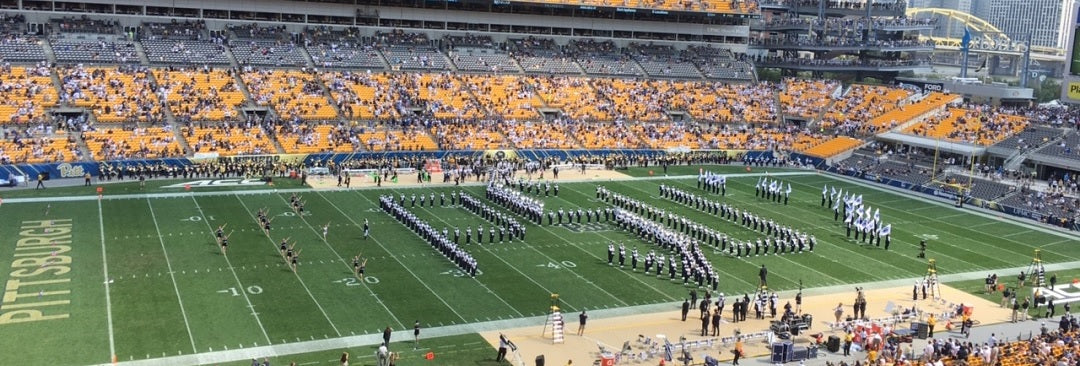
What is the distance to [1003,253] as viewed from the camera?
34.6 metres

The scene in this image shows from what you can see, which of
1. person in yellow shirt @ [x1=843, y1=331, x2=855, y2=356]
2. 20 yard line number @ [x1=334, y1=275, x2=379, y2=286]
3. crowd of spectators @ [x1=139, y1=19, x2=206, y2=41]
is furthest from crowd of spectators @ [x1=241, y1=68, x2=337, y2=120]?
person in yellow shirt @ [x1=843, y1=331, x2=855, y2=356]

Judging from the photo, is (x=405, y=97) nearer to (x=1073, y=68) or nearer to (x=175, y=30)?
(x=175, y=30)

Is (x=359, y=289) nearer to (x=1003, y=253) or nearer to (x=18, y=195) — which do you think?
(x=18, y=195)

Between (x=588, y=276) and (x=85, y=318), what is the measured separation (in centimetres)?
1376

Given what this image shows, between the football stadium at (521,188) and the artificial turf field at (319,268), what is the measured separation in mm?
139

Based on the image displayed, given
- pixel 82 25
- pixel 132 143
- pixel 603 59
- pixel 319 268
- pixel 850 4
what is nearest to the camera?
pixel 319 268

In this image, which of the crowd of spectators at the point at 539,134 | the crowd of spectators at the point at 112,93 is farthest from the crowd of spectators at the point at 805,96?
the crowd of spectators at the point at 112,93

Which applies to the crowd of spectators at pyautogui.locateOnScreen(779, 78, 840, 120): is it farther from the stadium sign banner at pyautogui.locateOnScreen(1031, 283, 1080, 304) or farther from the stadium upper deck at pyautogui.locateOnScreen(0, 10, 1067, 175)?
the stadium sign banner at pyautogui.locateOnScreen(1031, 283, 1080, 304)

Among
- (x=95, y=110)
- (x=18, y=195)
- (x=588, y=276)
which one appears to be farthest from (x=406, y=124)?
(x=588, y=276)

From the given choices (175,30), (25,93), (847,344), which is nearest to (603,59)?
(175,30)

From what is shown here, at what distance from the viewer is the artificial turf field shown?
22.2 meters

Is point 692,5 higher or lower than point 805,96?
higher

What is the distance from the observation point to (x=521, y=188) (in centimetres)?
4297

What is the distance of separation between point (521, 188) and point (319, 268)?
1590 centimetres
